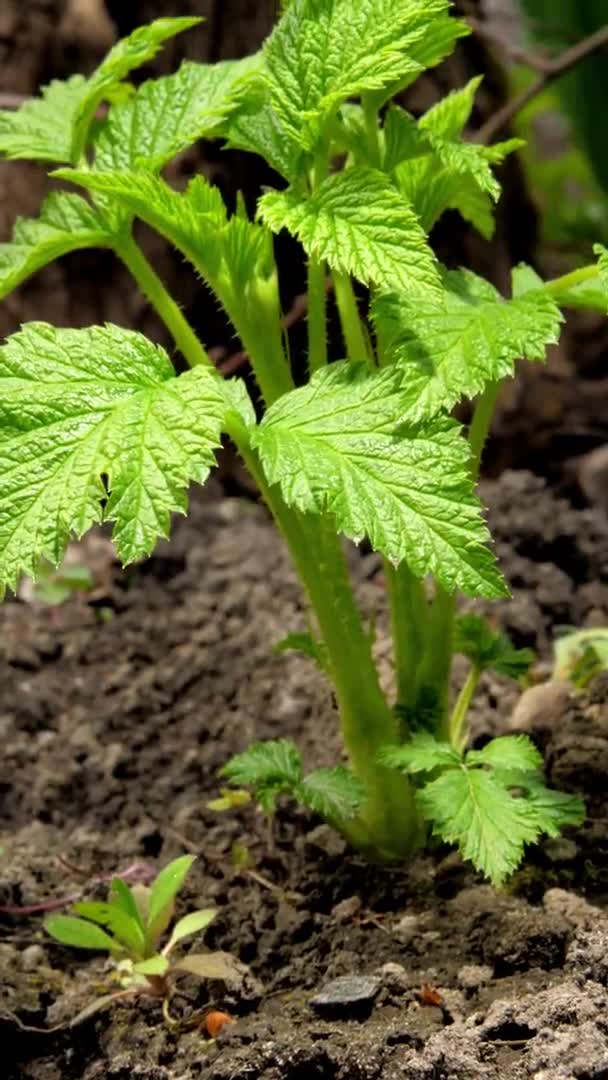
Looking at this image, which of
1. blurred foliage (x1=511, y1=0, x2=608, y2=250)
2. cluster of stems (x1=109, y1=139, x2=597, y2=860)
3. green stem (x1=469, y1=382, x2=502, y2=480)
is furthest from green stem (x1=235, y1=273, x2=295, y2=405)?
blurred foliage (x1=511, y1=0, x2=608, y2=250)

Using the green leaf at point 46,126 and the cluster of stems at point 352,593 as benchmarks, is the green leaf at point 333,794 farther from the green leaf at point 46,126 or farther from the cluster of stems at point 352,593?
the green leaf at point 46,126

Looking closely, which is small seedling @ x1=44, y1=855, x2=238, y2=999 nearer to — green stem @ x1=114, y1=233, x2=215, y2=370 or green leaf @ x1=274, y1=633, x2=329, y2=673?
green leaf @ x1=274, y1=633, x2=329, y2=673

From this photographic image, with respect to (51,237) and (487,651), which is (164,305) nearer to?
(51,237)

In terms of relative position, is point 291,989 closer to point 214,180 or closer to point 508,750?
point 508,750

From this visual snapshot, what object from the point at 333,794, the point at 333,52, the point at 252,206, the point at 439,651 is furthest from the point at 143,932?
the point at 252,206

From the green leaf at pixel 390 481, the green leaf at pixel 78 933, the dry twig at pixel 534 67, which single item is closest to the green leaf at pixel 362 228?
the green leaf at pixel 390 481
